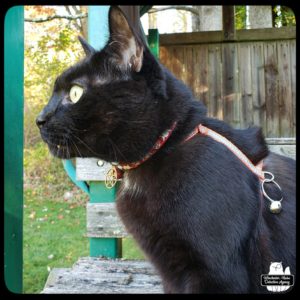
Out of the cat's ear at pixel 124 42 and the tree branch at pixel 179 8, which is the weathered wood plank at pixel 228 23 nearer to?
the tree branch at pixel 179 8

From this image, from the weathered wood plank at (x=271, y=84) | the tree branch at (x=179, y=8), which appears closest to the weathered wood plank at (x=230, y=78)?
the weathered wood plank at (x=271, y=84)

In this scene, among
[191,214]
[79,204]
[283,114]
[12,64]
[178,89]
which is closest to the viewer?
[191,214]

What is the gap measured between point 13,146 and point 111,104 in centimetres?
48

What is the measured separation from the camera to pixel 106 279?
1191 mm

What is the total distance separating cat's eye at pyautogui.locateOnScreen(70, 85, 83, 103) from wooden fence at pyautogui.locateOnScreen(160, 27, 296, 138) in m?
0.94

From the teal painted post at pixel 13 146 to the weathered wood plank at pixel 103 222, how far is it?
1.28 ft

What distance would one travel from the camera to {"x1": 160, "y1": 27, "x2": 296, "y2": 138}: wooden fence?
174 centimetres

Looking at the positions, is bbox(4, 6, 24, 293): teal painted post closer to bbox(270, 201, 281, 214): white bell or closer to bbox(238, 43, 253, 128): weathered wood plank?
bbox(270, 201, 281, 214): white bell

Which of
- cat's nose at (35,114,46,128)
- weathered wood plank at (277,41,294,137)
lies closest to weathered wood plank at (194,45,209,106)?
weathered wood plank at (277,41,294,137)

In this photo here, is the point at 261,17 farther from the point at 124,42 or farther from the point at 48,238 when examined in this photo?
the point at 48,238

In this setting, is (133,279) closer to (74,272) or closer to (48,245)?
(74,272)

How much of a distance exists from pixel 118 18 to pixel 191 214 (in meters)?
0.45

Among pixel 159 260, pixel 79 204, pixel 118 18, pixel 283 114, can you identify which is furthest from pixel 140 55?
pixel 79 204

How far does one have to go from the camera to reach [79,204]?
314 cm
